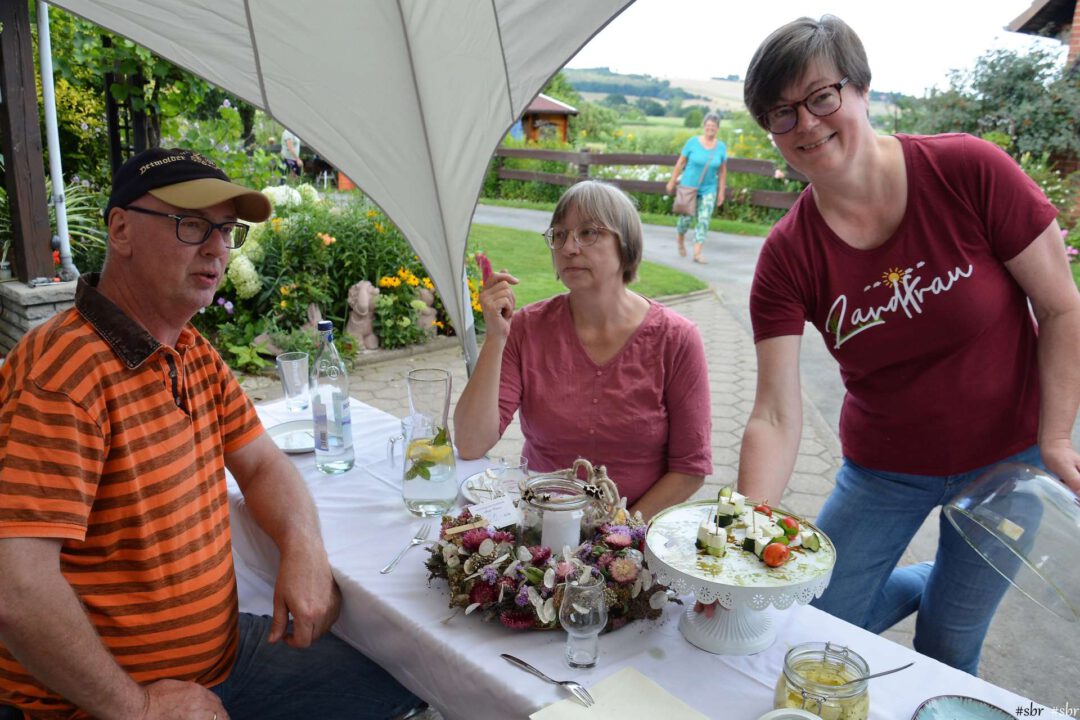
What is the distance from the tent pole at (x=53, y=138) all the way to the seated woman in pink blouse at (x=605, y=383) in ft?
12.6

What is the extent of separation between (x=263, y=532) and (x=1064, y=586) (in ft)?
5.50

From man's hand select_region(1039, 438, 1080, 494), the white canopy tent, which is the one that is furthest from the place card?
man's hand select_region(1039, 438, 1080, 494)

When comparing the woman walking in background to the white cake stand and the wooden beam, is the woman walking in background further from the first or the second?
the white cake stand

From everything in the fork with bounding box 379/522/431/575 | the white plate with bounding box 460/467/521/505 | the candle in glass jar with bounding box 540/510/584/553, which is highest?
the candle in glass jar with bounding box 540/510/584/553

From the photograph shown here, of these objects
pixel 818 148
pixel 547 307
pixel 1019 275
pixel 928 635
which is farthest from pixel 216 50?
pixel 928 635

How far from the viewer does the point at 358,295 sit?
6066mm

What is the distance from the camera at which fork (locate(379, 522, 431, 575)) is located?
1.63 meters

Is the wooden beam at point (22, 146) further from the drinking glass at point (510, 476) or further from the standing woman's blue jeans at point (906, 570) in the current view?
the standing woman's blue jeans at point (906, 570)

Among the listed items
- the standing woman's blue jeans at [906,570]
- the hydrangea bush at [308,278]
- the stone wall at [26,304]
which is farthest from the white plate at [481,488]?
the stone wall at [26,304]

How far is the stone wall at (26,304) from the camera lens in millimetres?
4785

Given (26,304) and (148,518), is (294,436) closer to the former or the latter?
(148,518)

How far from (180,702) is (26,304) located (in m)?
4.33

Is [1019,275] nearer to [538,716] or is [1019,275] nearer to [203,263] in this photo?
[538,716]

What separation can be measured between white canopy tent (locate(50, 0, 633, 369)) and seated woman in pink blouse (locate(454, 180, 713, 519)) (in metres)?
0.22
